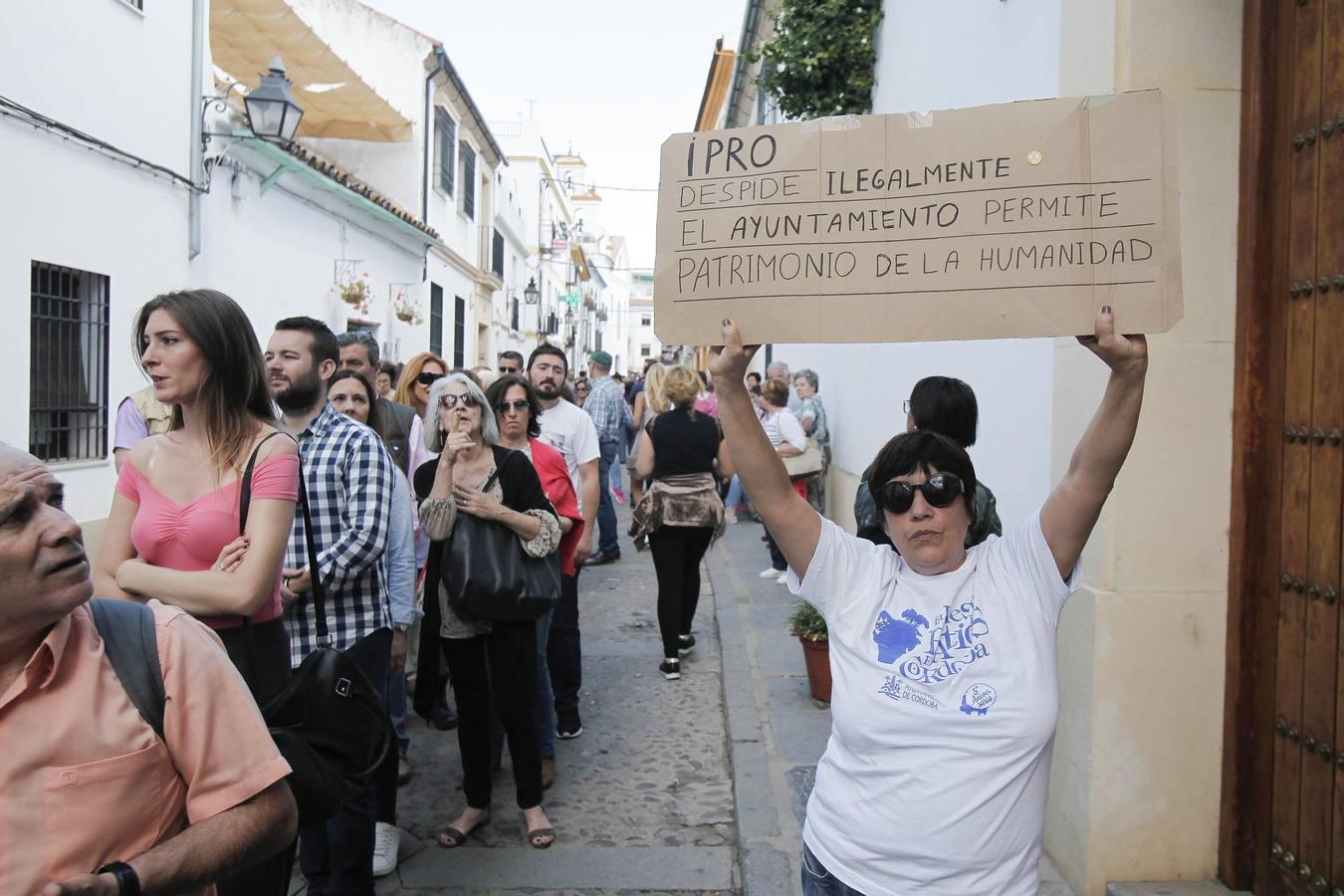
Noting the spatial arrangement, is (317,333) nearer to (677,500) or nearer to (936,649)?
(936,649)

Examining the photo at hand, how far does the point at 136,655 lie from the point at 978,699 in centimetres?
154

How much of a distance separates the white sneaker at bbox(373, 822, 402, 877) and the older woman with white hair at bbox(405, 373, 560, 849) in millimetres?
249

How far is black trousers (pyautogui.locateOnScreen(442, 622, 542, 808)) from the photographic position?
4398 mm

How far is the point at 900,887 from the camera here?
218cm

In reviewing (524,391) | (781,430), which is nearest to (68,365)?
(524,391)

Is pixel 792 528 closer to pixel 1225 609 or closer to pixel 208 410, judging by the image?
pixel 208 410

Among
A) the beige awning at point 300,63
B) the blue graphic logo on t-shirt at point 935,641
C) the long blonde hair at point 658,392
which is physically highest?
the beige awning at point 300,63

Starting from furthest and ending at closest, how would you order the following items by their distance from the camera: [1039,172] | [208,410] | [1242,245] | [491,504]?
[491,504] < [1242,245] < [208,410] < [1039,172]

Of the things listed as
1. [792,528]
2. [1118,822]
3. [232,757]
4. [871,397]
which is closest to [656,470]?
[871,397]

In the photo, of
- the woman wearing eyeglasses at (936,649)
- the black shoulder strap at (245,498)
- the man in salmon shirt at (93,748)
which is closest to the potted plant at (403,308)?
the black shoulder strap at (245,498)

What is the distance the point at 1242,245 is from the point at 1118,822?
1.92 metres

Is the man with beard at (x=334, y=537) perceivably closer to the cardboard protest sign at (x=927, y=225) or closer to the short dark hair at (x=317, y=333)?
the short dark hair at (x=317, y=333)

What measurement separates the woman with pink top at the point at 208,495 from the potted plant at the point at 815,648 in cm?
359

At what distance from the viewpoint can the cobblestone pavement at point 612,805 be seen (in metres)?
4.18
